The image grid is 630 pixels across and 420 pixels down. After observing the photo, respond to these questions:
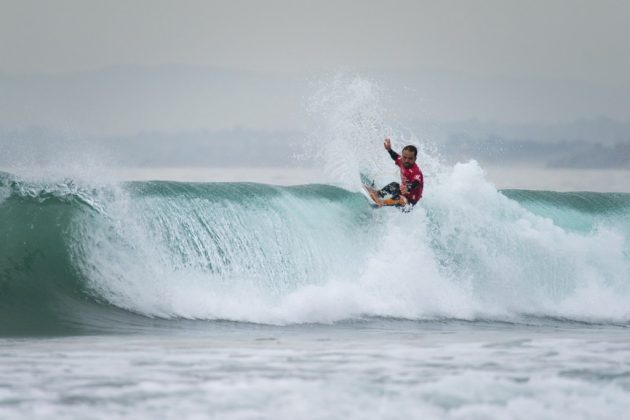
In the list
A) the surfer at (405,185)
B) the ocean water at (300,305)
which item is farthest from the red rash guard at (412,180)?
the ocean water at (300,305)

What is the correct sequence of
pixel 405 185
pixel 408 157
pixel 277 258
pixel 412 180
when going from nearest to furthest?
pixel 408 157, pixel 412 180, pixel 405 185, pixel 277 258

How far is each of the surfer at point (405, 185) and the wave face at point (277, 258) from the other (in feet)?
3.87

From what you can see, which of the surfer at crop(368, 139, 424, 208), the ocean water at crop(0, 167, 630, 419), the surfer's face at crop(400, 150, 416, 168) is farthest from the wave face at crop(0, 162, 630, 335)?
the surfer's face at crop(400, 150, 416, 168)

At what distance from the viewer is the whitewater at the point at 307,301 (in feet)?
24.1

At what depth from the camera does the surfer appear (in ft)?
43.7

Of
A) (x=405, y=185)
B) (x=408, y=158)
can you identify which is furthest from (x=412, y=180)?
(x=408, y=158)

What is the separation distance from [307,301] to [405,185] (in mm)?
2074

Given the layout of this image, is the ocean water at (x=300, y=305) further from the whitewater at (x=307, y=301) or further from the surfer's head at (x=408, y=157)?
the surfer's head at (x=408, y=157)

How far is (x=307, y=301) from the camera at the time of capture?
13.8 meters

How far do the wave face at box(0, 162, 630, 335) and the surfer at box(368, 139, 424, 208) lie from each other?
3.87ft

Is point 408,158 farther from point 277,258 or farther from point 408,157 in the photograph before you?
point 277,258

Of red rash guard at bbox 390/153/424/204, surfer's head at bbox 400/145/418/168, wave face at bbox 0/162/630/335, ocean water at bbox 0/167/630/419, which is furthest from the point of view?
wave face at bbox 0/162/630/335

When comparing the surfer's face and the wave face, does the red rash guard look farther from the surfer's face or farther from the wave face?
the wave face

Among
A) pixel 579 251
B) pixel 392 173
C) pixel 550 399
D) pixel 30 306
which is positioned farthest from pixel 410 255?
pixel 550 399
